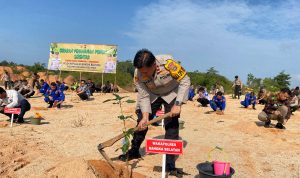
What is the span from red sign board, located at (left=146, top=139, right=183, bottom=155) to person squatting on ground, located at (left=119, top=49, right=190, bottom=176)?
13.3 inches

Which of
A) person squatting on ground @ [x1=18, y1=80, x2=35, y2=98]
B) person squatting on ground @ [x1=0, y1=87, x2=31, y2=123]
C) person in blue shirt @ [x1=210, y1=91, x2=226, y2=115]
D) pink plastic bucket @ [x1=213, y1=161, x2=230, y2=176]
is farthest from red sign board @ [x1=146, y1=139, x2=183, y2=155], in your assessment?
person squatting on ground @ [x1=18, y1=80, x2=35, y2=98]

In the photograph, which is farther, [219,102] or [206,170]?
[219,102]

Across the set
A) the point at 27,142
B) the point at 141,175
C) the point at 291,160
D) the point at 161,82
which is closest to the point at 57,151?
the point at 27,142

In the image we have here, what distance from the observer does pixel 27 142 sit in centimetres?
588

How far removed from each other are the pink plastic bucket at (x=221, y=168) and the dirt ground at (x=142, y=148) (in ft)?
2.59

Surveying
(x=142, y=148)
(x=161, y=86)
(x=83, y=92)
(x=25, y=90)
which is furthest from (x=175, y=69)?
(x=25, y=90)

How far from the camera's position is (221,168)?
3.73 meters

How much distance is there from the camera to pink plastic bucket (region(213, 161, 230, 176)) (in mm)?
3696

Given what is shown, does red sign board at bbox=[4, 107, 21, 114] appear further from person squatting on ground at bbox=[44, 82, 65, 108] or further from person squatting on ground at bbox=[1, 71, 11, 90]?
person squatting on ground at bbox=[1, 71, 11, 90]

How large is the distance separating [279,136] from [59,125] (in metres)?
5.23

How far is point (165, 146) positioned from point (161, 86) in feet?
2.74

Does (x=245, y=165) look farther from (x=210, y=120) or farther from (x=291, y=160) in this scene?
(x=210, y=120)

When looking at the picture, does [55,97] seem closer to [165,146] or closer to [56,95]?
[56,95]

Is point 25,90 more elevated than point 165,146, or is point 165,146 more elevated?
point 25,90
